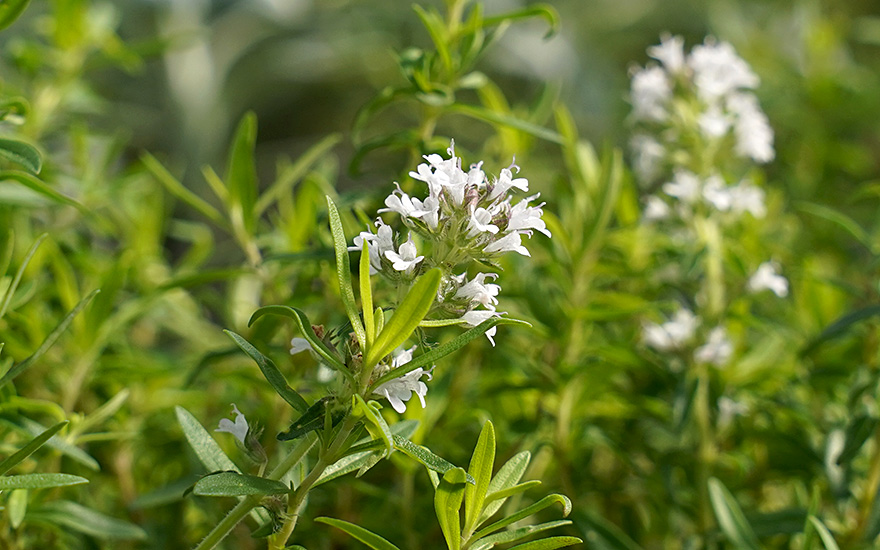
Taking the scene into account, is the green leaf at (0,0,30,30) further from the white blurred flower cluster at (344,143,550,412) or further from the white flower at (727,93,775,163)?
the white flower at (727,93,775,163)

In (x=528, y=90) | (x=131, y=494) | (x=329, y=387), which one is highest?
(x=329, y=387)

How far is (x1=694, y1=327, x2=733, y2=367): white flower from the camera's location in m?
0.67

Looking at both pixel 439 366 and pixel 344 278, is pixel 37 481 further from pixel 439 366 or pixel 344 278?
pixel 439 366

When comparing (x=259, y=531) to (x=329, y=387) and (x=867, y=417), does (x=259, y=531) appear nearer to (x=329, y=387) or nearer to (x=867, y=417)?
(x=329, y=387)

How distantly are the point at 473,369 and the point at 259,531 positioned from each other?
1.30 ft

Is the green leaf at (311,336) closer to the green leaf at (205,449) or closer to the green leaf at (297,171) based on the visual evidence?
the green leaf at (205,449)

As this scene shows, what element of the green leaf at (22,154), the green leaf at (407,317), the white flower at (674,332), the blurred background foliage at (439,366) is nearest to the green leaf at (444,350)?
the green leaf at (407,317)

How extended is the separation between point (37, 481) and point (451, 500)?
0.68ft

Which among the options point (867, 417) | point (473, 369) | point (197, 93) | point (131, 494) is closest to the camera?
point (867, 417)

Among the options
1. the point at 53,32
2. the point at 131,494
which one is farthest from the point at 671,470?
the point at 53,32

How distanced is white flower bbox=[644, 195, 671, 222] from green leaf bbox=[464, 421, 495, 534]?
1.30ft

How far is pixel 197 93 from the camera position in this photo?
285 centimetres

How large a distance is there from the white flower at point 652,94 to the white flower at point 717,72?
0.03 m

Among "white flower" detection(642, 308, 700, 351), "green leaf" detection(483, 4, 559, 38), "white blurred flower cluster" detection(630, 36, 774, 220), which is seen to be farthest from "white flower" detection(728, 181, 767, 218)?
"green leaf" detection(483, 4, 559, 38)
